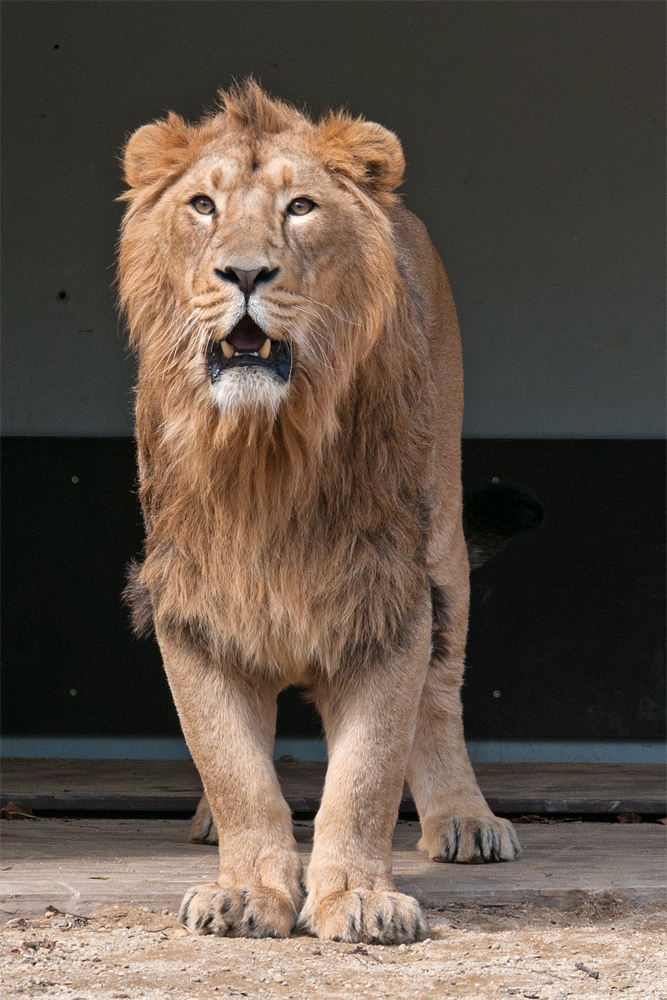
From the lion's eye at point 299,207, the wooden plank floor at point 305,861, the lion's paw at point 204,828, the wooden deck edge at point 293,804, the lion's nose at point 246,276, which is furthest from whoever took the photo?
the wooden deck edge at point 293,804

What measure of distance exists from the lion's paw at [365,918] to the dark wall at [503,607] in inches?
114

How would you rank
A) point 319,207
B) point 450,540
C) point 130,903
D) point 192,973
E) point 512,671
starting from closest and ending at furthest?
point 192,973 → point 319,207 → point 130,903 → point 450,540 → point 512,671

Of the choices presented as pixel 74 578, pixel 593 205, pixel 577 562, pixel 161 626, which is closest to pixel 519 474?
pixel 577 562

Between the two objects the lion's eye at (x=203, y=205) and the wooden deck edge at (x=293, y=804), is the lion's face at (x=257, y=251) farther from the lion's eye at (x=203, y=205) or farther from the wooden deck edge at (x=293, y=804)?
the wooden deck edge at (x=293, y=804)

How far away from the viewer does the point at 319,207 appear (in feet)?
9.41

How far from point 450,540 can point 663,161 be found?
99.7 inches

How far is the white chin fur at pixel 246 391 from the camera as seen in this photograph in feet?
8.80

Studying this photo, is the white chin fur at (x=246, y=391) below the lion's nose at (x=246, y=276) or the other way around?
below

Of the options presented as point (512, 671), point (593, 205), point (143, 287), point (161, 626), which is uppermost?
point (593, 205)

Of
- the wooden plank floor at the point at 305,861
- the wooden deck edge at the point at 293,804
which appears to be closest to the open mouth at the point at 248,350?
the wooden plank floor at the point at 305,861

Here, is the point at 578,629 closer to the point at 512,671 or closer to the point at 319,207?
the point at 512,671

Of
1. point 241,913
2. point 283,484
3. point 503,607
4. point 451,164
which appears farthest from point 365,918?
point 451,164

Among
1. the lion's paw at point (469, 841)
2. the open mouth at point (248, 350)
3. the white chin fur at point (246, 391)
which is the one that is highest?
the open mouth at point (248, 350)

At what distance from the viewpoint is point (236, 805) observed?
116 inches
